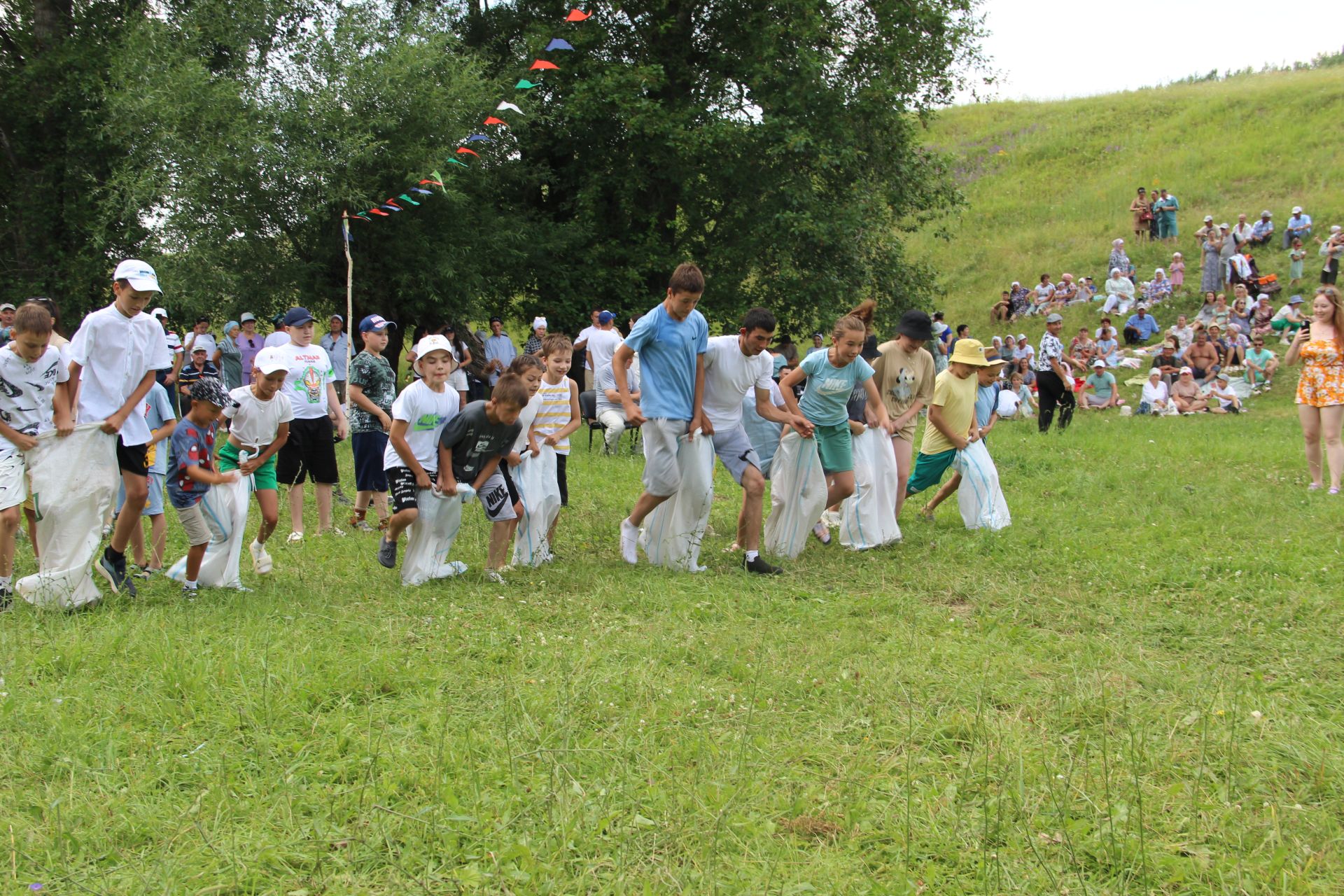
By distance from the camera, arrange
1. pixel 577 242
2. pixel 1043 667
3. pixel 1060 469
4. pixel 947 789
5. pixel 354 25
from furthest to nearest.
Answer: pixel 577 242, pixel 354 25, pixel 1060 469, pixel 1043 667, pixel 947 789

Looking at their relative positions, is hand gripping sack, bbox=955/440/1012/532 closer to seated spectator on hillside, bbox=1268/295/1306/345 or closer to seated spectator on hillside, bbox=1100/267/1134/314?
seated spectator on hillside, bbox=1268/295/1306/345

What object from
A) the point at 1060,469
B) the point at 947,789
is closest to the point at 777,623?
the point at 947,789

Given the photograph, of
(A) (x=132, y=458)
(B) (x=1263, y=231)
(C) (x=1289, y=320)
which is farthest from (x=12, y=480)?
(B) (x=1263, y=231)

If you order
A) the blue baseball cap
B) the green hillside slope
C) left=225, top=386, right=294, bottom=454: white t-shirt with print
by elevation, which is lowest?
→ left=225, top=386, right=294, bottom=454: white t-shirt with print

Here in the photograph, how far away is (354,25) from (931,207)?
1260 centimetres

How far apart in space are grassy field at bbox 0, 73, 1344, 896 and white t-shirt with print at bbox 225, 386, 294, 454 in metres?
0.98

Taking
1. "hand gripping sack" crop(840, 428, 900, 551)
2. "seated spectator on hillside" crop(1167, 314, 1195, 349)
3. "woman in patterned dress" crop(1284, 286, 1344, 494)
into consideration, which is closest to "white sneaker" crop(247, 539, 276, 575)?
"hand gripping sack" crop(840, 428, 900, 551)

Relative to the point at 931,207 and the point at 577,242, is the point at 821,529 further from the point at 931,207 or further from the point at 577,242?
the point at 931,207

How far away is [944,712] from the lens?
461 cm

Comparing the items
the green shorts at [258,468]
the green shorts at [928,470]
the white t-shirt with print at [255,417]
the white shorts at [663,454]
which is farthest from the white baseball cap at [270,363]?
the green shorts at [928,470]

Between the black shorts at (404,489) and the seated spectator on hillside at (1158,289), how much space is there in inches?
939

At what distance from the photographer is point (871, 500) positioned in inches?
340

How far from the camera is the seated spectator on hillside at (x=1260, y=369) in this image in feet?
70.8

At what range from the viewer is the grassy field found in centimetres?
337
